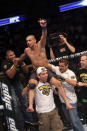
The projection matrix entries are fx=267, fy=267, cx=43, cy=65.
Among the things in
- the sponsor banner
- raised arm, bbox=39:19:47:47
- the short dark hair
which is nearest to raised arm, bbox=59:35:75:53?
the short dark hair

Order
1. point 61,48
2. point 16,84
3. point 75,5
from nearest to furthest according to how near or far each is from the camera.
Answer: point 16,84
point 61,48
point 75,5

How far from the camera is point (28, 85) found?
3742 mm

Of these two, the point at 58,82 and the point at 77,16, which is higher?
the point at 77,16

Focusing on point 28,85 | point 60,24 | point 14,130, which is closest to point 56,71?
point 28,85

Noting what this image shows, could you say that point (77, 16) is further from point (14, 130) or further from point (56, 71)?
point (14, 130)

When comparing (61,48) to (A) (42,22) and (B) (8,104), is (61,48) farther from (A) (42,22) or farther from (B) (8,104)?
(B) (8,104)

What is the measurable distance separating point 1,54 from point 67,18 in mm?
1147

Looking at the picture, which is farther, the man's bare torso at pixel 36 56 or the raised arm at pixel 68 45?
the raised arm at pixel 68 45

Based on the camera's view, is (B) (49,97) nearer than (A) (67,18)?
Yes

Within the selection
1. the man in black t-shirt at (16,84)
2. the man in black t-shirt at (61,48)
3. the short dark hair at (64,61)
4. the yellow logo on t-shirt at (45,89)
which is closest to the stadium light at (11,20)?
the man in black t-shirt at (16,84)

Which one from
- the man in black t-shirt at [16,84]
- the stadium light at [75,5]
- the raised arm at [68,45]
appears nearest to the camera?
the man in black t-shirt at [16,84]

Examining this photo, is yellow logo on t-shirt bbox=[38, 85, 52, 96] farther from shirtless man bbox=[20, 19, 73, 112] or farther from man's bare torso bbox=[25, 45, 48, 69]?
man's bare torso bbox=[25, 45, 48, 69]

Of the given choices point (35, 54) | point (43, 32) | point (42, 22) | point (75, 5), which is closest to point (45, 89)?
point (35, 54)

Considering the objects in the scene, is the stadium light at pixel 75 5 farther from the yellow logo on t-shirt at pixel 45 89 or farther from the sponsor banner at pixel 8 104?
the sponsor banner at pixel 8 104
